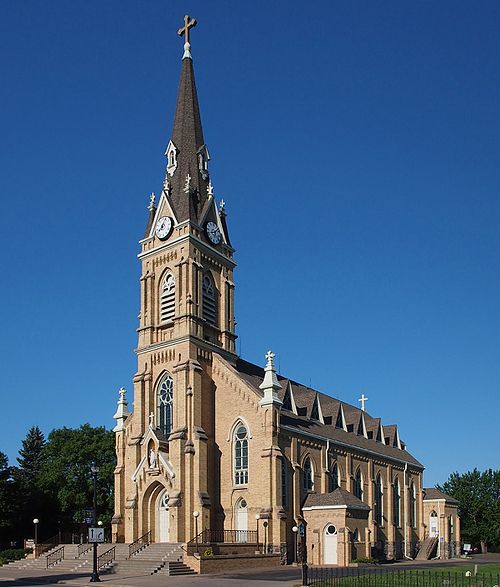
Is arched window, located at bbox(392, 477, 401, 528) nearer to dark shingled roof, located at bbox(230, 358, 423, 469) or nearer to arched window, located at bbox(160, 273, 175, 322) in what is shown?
dark shingled roof, located at bbox(230, 358, 423, 469)

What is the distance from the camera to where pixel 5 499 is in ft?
214

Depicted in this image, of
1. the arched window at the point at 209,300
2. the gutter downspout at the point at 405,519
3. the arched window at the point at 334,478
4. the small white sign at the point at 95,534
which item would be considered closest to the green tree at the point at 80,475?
the arched window at the point at 209,300

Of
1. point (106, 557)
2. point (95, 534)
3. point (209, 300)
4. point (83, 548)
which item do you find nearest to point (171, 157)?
point (209, 300)

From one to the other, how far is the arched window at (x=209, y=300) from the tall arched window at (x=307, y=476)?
1234 centimetres

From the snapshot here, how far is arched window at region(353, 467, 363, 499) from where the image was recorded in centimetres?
6359

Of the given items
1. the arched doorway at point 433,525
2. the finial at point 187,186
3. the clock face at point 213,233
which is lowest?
the arched doorway at point 433,525

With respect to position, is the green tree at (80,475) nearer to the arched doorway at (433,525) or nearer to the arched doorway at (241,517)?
the arched doorway at (241,517)

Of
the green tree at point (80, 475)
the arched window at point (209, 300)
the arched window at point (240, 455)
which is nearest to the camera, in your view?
the arched window at point (240, 455)

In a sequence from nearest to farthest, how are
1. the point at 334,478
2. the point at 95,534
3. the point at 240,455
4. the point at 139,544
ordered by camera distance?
the point at 95,534, the point at 139,544, the point at 240,455, the point at 334,478

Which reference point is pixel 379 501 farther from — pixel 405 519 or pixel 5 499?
pixel 5 499

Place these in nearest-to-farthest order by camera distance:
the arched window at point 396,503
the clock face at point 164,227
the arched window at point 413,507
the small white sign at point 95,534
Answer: the small white sign at point 95,534 → the clock face at point 164,227 → the arched window at point 396,503 → the arched window at point 413,507

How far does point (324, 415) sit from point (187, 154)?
24.7 metres

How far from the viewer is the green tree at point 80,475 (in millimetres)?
71750

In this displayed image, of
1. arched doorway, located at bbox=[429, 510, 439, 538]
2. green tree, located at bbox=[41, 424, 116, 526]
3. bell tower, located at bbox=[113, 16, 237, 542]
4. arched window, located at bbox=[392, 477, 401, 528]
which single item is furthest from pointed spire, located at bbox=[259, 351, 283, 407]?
arched doorway, located at bbox=[429, 510, 439, 538]
